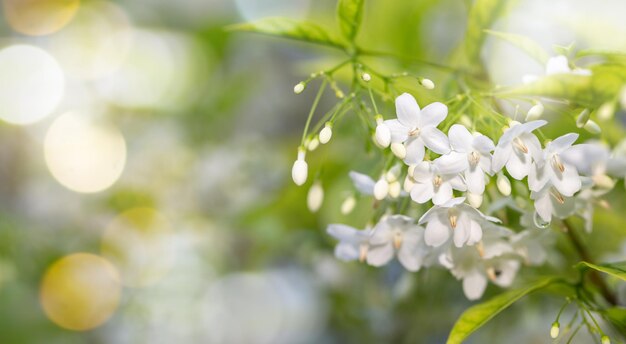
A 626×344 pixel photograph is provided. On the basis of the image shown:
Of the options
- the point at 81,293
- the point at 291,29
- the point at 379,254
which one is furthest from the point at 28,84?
the point at 379,254

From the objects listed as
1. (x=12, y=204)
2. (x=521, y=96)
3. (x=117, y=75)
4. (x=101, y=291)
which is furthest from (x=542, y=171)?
(x=12, y=204)

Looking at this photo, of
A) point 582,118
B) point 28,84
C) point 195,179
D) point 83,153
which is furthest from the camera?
point 28,84

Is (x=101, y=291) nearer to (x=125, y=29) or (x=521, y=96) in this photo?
(x=125, y=29)

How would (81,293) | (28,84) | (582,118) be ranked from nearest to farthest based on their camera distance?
(582,118), (81,293), (28,84)

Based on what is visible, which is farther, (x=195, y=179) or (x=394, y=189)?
(x=195, y=179)

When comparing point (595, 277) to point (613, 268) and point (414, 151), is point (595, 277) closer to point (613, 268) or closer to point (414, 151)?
point (613, 268)

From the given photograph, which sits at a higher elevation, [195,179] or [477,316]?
[195,179]

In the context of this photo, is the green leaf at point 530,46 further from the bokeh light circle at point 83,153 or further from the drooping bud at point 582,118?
the bokeh light circle at point 83,153

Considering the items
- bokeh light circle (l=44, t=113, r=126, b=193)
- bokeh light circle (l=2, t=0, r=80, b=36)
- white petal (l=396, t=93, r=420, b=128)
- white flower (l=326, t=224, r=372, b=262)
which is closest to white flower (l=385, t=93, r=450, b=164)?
white petal (l=396, t=93, r=420, b=128)

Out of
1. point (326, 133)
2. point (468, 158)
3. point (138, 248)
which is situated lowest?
point (468, 158)

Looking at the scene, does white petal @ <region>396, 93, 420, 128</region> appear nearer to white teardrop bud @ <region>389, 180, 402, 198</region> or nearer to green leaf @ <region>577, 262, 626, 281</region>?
white teardrop bud @ <region>389, 180, 402, 198</region>
